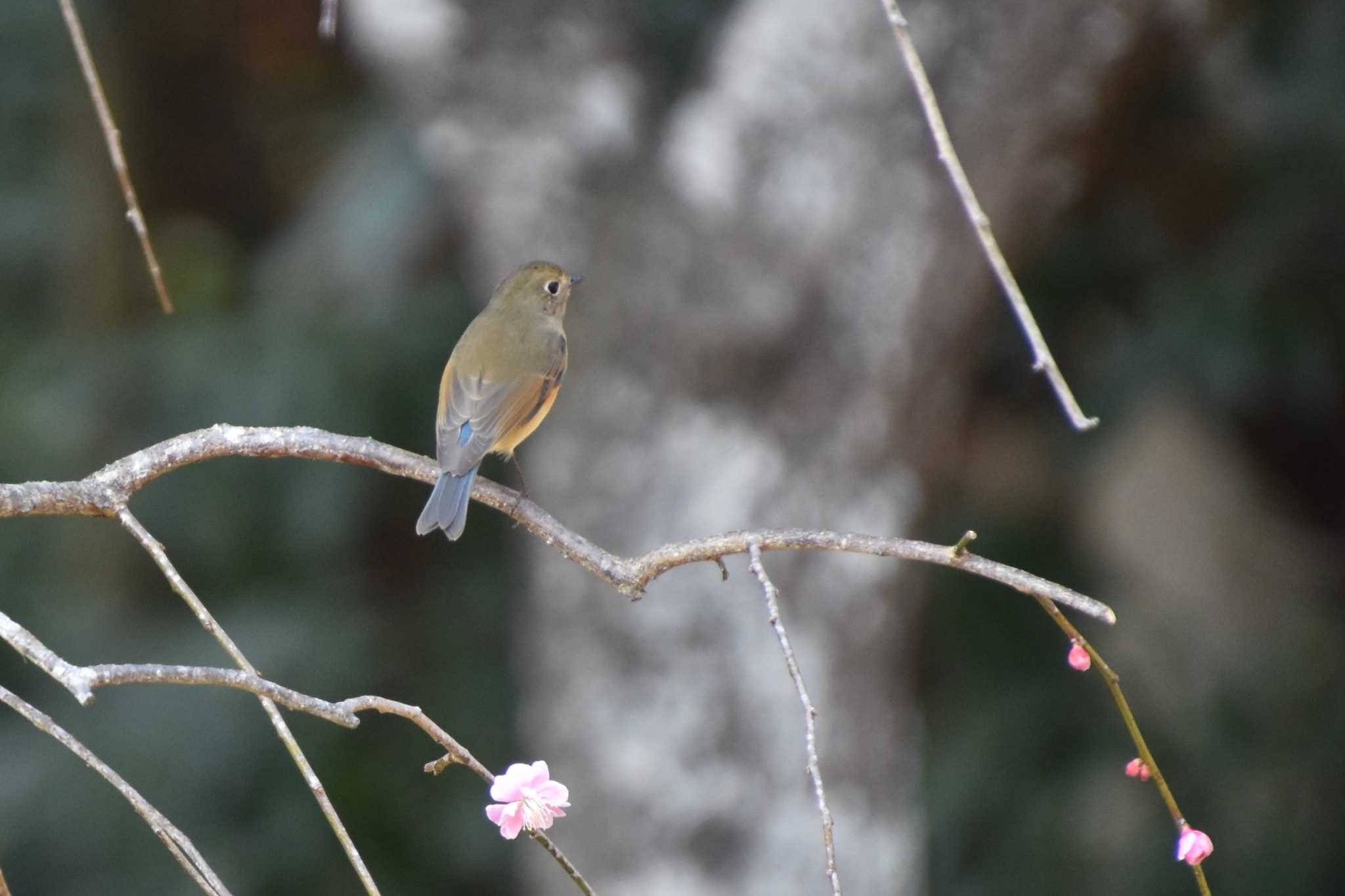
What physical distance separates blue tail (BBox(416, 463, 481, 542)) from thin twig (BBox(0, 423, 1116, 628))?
0.54 metres

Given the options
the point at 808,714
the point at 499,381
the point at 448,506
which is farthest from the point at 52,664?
the point at 499,381

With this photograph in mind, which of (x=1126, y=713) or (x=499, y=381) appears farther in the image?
(x=499, y=381)

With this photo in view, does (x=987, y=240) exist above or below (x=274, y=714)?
above

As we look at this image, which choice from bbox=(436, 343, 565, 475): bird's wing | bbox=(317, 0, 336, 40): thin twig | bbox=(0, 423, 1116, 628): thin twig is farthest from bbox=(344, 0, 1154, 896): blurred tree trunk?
bbox=(317, 0, 336, 40): thin twig

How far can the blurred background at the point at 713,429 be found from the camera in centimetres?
418

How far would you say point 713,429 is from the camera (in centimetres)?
418

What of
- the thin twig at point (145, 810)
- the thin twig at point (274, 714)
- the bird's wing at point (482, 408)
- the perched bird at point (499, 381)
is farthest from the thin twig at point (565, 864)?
the bird's wing at point (482, 408)

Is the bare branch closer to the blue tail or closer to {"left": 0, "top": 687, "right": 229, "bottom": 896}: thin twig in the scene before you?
{"left": 0, "top": 687, "right": 229, "bottom": 896}: thin twig

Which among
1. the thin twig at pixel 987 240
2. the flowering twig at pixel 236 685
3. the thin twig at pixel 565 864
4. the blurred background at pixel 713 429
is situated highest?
the blurred background at pixel 713 429

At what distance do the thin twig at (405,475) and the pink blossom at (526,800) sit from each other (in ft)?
0.82

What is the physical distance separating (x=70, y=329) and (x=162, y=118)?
1162mm

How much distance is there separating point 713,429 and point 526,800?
2.71 metres

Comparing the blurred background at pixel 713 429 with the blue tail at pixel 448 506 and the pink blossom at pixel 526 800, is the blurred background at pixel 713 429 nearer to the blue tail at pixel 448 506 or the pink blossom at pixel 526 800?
the blue tail at pixel 448 506

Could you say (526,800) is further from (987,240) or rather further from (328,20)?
(328,20)
